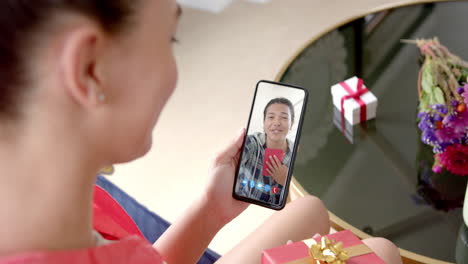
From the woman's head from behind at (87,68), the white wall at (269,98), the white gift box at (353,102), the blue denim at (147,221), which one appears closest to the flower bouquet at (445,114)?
the white gift box at (353,102)

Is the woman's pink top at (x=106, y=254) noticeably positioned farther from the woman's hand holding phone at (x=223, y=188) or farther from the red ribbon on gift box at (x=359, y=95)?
the red ribbon on gift box at (x=359, y=95)

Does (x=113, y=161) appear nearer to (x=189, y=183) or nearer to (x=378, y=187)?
(x=378, y=187)

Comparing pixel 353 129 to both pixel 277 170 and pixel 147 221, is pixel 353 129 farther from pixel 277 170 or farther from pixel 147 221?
pixel 147 221

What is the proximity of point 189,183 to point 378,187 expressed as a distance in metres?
0.75

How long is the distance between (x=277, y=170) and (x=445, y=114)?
443mm

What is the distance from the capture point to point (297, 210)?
1119 millimetres

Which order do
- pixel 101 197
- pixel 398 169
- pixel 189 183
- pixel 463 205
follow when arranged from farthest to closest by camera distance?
1. pixel 189 183
2. pixel 398 169
3. pixel 463 205
4. pixel 101 197

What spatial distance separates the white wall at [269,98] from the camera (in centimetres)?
111

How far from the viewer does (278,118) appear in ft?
3.66

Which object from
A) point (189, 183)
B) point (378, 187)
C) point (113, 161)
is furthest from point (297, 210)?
point (189, 183)

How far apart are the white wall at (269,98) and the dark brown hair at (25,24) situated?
659 mm

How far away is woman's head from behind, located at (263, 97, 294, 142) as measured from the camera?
1103mm

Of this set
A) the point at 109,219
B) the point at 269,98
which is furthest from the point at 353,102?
the point at 109,219

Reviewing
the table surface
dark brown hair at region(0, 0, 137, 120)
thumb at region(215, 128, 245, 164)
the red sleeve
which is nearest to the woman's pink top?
the red sleeve
